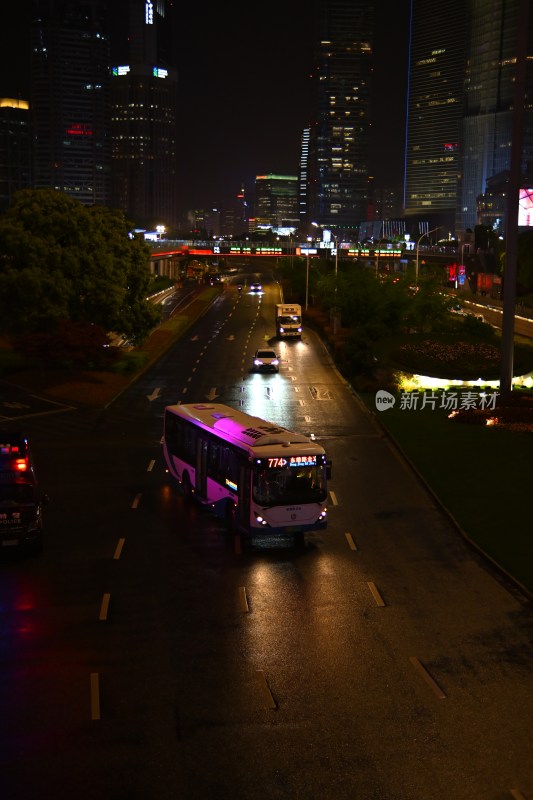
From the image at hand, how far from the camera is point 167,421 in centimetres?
3177

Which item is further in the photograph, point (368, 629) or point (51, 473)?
point (51, 473)

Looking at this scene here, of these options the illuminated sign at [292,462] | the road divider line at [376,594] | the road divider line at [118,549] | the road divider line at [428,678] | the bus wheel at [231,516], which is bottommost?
the road divider line at [376,594]

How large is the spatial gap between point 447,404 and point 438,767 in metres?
37.2

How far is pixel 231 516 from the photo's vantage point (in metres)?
26.0

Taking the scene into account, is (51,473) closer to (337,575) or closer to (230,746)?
(337,575)

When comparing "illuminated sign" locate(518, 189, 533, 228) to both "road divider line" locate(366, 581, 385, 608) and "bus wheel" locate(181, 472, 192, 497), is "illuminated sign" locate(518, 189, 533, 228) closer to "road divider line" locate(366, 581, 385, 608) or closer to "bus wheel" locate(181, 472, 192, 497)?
"bus wheel" locate(181, 472, 192, 497)

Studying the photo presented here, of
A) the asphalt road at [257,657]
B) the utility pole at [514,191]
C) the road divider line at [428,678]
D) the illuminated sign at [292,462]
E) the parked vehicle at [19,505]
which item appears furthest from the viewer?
the utility pole at [514,191]

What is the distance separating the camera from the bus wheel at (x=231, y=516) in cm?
2560

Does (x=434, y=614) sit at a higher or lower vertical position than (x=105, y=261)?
lower

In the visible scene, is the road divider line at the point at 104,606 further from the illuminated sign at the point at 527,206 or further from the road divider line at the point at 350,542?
the illuminated sign at the point at 527,206

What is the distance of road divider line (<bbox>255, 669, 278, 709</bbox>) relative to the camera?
51.2 ft

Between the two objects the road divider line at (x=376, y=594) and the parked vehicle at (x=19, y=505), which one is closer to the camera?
the road divider line at (x=376, y=594)

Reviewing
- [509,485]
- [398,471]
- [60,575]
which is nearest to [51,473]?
[60,575]

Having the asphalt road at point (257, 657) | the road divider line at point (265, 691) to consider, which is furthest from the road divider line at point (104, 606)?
the road divider line at point (265, 691)
